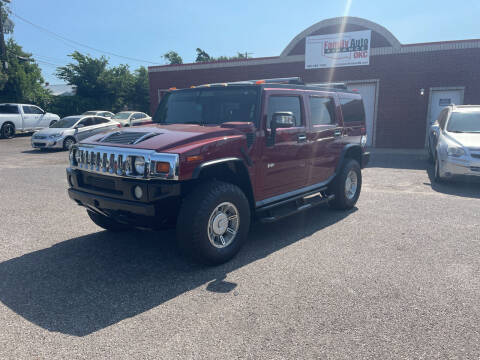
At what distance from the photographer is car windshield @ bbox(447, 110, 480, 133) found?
9.26 metres

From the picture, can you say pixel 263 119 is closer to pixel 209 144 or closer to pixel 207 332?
pixel 209 144

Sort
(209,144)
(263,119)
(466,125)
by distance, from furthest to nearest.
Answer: (466,125), (263,119), (209,144)

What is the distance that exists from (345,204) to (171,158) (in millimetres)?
3755

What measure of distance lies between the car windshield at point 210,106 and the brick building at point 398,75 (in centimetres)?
1394

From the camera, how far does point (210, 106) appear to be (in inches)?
197

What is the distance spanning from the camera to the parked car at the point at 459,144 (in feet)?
26.8

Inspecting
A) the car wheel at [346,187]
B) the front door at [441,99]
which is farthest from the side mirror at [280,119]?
the front door at [441,99]

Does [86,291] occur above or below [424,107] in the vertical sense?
below

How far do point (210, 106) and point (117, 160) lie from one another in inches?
63.7

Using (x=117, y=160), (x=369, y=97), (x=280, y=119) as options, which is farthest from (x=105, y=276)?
(x=369, y=97)

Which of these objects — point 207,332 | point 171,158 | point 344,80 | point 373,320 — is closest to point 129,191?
point 171,158

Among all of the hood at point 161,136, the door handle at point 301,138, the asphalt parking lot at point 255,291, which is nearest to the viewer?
the asphalt parking lot at point 255,291

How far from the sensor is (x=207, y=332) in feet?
9.58

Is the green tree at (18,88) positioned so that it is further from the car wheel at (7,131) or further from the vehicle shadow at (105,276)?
the vehicle shadow at (105,276)
